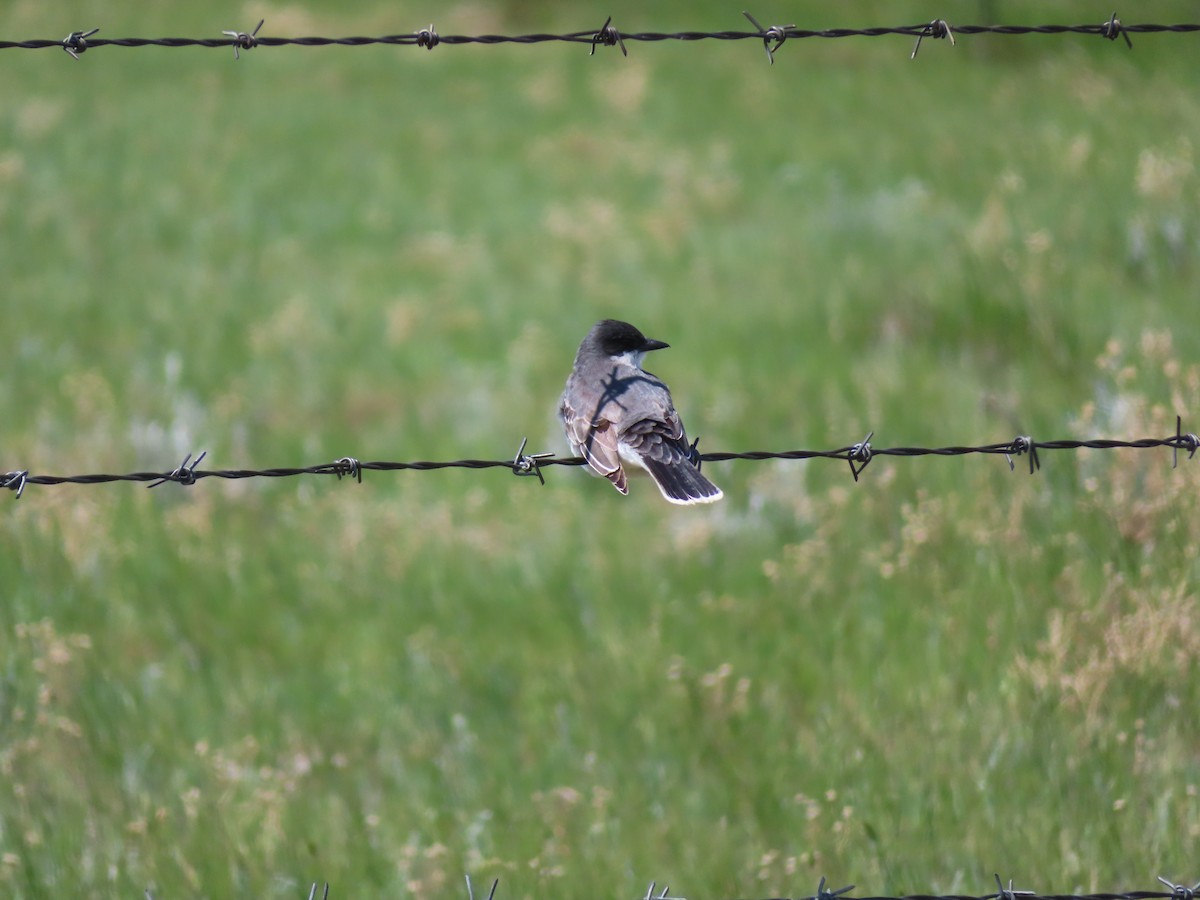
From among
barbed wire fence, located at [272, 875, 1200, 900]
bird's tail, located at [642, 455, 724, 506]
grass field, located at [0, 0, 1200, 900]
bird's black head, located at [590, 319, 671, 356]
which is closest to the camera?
barbed wire fence, located at [272, 875, 1200, 900]

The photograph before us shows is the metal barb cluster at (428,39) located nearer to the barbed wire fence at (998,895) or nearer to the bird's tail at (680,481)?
the bird's tail at (680,481)

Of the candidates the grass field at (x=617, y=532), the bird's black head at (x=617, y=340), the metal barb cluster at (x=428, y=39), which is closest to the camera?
the metal barb cluster at (x=428, y=39)

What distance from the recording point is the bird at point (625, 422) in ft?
17.1

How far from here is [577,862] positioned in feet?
18.1

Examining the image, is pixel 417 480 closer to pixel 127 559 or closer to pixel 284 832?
pixel 127 559

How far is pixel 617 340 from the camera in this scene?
20.3 ft

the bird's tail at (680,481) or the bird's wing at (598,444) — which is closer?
the bird's tail at (680,481)

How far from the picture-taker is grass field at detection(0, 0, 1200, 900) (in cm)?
568

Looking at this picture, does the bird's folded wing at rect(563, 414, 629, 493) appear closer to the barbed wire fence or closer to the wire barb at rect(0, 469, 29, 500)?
the barbed wire fence

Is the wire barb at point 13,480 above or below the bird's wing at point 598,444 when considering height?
below

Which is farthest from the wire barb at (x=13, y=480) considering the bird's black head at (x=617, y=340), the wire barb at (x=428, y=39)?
the bird's black head at (x=617, y=340)

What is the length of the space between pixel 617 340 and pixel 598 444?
0.80m

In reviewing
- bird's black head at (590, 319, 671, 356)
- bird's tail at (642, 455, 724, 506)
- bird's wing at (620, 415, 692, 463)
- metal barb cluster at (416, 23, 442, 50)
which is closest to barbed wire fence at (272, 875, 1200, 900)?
bird's tail at (642, 455, 724, 506)

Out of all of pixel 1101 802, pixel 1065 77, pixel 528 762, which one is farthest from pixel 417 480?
pixel 1065 77
